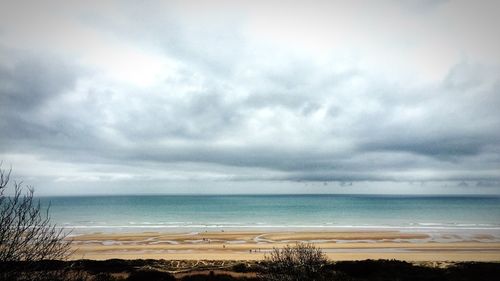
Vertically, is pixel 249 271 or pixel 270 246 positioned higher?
pixel 249 271

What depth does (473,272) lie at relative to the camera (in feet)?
64.0

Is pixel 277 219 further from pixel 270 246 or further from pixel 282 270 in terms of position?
pixel 282 270

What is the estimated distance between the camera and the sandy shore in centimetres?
2852

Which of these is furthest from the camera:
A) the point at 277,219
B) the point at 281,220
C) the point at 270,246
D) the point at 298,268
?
the point at 277,219

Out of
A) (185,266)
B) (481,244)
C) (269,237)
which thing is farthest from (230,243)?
(481,244)

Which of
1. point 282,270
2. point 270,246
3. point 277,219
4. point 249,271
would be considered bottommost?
point 277,219

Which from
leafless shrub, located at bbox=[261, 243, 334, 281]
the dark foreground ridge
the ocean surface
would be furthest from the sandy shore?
leafless shrub, located at bbox=[261, 243, 334, 281]

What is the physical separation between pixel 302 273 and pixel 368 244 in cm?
2408

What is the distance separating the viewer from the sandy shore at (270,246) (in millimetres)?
28516

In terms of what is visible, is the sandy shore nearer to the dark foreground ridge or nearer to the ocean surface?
the dark foreground ridge

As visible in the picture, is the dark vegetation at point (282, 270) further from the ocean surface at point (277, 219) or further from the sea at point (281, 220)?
the ocean surface at point (277, 219)

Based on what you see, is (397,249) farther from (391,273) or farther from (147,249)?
(147,249)

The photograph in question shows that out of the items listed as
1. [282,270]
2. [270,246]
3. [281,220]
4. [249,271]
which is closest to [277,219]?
[281,220]

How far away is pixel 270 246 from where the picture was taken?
111 ft
